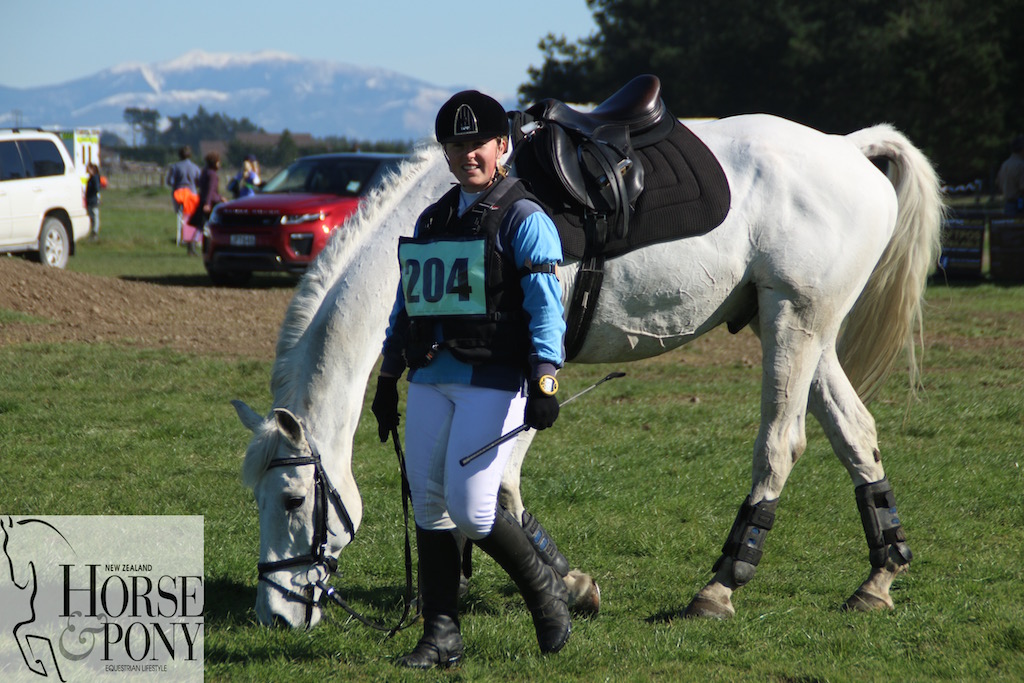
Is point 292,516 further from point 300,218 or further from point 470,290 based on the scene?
point 300,218

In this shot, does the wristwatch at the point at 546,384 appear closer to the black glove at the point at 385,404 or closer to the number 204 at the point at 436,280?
the number 204 at the point at 436,280

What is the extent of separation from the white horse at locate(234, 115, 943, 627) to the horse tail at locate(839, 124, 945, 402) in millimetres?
91

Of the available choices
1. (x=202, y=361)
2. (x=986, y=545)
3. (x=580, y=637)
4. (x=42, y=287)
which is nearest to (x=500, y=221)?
(x=580, y=637)

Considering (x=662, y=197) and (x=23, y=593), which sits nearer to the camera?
(x=662, y=197)

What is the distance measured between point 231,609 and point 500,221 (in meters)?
2.14

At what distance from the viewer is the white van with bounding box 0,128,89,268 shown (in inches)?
587

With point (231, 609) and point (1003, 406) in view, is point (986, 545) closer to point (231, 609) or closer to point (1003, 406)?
point (1003, 406)

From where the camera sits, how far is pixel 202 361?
9.20 metres

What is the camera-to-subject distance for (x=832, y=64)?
45.6 metres

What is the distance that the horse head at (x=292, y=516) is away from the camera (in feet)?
12.3

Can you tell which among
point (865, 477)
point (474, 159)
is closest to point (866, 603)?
point (865, 477)

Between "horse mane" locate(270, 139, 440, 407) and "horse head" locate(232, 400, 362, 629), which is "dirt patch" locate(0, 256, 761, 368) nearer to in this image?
"horse mane" locate(270, 139, 440, 407)

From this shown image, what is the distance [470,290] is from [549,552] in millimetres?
1383

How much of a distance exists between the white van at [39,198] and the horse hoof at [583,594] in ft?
43.8
